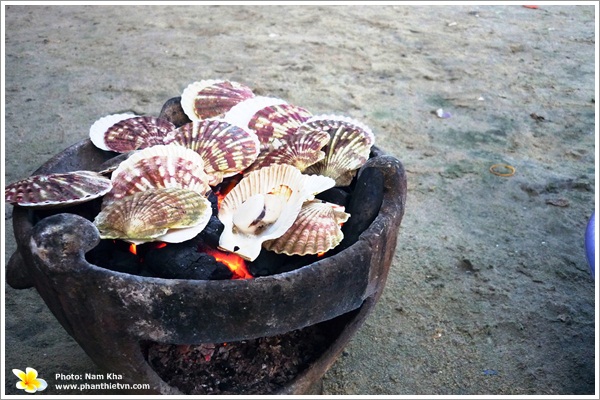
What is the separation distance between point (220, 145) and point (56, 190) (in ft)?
1.81

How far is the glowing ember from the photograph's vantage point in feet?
6.12

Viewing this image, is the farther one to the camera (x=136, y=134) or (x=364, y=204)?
(x=136, y=134)

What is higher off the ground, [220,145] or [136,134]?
[220,145]

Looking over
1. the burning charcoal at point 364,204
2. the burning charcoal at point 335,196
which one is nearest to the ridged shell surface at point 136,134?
the burning charcoal at point 335,196

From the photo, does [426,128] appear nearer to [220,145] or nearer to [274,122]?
[274,122]

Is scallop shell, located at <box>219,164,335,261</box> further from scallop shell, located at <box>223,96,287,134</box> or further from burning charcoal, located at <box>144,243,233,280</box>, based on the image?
scallop shell, located at <box>223,96,287,134</box>

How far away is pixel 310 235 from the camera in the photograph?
6.12 feet

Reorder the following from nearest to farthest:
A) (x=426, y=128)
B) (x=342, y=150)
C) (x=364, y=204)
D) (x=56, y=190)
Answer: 1. (x=56, y=190)
2. (x=364, y=204)
3. (x=342, y=150)
4. (x=426, y=128)

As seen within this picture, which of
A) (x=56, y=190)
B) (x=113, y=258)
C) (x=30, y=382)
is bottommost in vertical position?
(x=30, y=382)

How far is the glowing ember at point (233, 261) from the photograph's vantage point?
187cm

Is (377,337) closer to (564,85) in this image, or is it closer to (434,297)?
(434,297)

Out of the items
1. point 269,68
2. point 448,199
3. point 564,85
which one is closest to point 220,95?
point 448,199

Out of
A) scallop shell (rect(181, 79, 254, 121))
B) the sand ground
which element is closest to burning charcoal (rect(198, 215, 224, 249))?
scallop shell (rect(181, 79, 254, 121))

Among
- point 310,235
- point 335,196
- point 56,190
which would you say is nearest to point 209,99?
point 335,196
